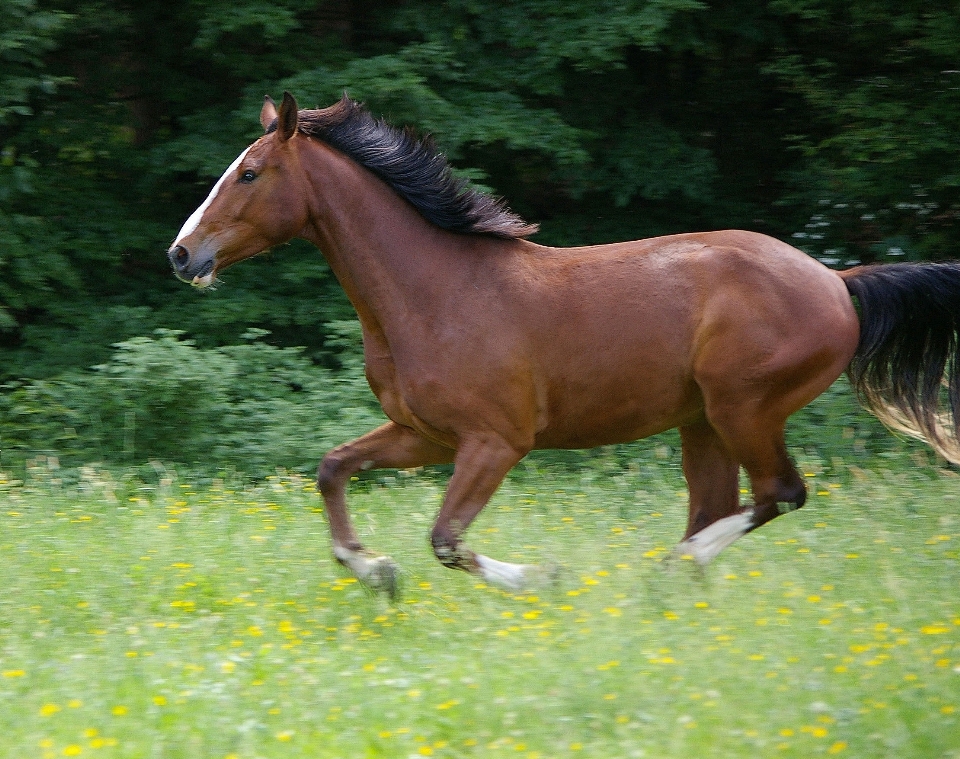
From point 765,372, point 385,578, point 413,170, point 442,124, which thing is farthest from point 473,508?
point 442,124

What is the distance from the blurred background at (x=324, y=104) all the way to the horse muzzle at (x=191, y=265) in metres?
3.24

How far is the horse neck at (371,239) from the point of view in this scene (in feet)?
19.0

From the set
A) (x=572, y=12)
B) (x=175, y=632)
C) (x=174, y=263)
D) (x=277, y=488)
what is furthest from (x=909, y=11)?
(x=175, y=632)

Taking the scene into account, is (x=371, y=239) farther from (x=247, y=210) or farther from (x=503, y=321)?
(x=503, y=321)

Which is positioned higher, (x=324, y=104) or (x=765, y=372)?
(x=324, y=104)

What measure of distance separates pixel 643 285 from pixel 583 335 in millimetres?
363

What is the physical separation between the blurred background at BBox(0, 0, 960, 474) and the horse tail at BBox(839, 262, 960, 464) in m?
2.64

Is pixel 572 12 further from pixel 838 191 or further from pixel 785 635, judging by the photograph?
pixel 785 635

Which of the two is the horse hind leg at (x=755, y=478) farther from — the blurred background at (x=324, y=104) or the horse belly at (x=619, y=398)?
the blurred background at (x=324, y=104)

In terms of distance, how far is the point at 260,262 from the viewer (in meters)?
10.9

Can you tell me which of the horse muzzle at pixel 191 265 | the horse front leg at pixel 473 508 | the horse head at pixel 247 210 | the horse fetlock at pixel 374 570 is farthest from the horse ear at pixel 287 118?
the horse fetlock at pixel 374 570

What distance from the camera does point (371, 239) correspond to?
586 centimetres

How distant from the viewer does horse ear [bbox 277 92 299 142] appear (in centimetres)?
560

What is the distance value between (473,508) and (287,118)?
1.97 meters
